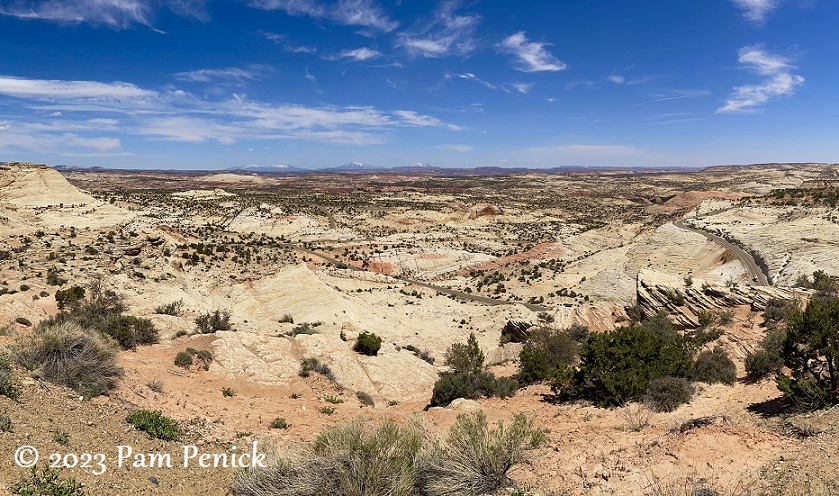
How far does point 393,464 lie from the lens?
6578mm

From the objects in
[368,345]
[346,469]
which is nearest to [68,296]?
[368,345]

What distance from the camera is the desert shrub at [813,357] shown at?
8.46 metres

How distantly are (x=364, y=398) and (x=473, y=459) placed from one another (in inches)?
335

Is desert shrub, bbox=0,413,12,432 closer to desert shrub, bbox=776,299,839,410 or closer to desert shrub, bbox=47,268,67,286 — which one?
desert shrub, bbox=776,299,839,410

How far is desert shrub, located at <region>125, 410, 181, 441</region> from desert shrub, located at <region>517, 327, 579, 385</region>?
10248mm

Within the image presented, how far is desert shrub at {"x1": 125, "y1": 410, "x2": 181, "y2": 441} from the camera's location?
8.32 metres

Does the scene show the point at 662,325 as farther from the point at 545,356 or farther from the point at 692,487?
the point at 692,487

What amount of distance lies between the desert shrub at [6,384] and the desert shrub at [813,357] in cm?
1488

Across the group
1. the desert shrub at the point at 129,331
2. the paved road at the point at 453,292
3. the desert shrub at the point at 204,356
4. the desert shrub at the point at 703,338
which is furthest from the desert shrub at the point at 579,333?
the desert shrub at the point at 129,331

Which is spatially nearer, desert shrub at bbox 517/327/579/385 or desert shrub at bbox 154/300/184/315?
desert shrub at bbox 517/327/579/385

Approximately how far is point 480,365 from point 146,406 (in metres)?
11.8

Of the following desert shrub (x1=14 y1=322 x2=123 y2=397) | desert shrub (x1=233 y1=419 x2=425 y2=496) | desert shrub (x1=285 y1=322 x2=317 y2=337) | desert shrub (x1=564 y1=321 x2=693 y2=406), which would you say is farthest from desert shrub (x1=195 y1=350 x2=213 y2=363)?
desert shrub (x1=564 y1=321 x2=693 y2=406)

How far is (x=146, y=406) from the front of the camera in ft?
33.1

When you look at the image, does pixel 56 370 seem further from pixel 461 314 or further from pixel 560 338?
pixel 461 314
